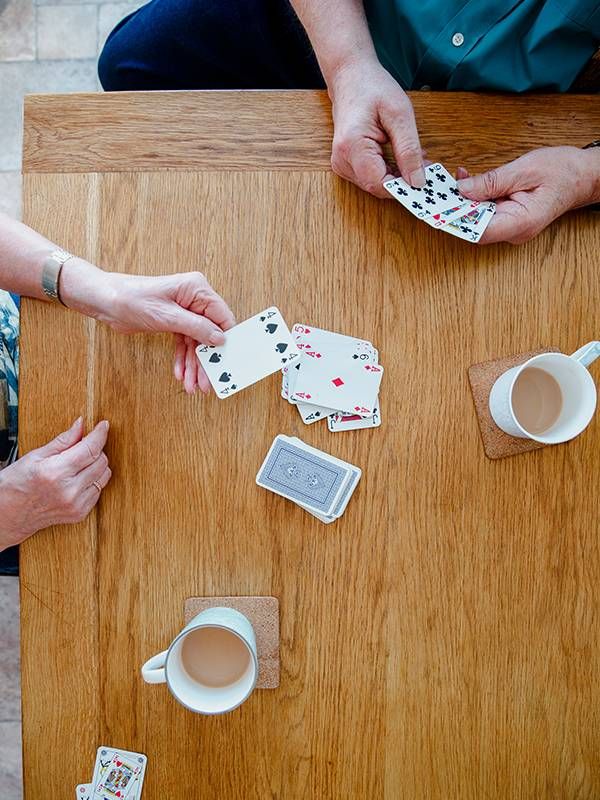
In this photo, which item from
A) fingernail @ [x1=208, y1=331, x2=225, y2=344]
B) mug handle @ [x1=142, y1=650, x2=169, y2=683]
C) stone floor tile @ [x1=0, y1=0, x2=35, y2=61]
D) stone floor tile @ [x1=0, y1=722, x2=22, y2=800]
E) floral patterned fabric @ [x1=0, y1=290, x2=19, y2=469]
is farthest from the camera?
stone floor tile @ [x1=0, y1=0, x2=35, y2=61]

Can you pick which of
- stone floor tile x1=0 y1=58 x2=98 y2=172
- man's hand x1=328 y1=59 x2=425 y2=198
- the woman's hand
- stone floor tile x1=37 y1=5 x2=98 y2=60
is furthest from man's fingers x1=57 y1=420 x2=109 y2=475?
stone floor tile x1=37 y1=5 x2=98 y2=60

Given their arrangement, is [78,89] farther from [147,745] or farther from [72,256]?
[147,745]

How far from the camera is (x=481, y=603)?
4.06ft

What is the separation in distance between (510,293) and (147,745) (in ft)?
3.42

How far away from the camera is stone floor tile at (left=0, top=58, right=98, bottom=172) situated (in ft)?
Result: 7.37

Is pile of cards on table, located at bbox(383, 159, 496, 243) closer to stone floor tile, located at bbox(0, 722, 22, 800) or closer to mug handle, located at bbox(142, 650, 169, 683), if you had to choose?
mug handle, located at bbox(142, 650, 169, 683)

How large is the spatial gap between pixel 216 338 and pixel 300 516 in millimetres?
349

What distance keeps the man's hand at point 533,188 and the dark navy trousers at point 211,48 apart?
1.85 feet

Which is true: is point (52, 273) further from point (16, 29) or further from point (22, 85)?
point (16, 29)

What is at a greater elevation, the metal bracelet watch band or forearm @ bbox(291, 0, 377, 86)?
forearm @ bbox(291, 0, 377, 86)

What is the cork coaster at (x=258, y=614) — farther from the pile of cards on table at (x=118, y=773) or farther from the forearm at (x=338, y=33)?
the forearm at (x=338, y=33)

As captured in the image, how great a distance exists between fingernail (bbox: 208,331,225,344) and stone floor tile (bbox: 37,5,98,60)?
1.59 m

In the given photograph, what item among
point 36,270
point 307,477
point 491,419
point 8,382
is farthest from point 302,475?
point 8,382

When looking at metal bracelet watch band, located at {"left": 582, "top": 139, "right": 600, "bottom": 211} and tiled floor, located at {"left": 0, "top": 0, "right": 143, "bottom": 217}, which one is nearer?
metal bracelet watch band, located at {"left": 582, "top": 139, "right": 600, "bottom": 211}
